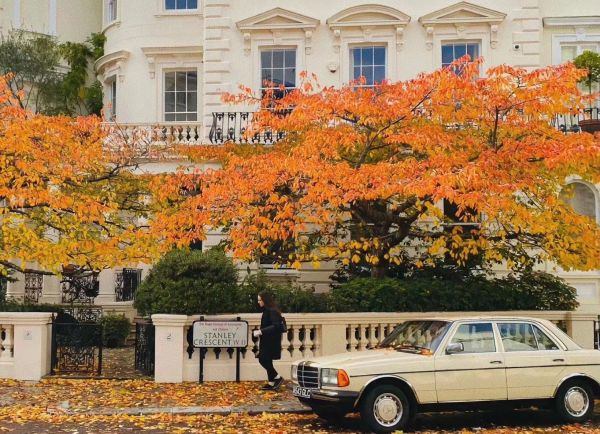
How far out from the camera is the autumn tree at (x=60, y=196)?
14836 millimetres

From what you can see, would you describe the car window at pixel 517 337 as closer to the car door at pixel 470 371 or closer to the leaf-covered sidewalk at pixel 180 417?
the car door at pixel 470 371

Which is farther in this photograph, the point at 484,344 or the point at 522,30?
the point at 522,30

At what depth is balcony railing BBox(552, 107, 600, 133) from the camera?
2097cm

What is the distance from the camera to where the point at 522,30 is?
22547 millimetres

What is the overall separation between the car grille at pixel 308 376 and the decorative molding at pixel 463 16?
14600 mm

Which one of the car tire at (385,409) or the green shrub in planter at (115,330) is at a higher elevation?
the green shrub in planter at (115,330)

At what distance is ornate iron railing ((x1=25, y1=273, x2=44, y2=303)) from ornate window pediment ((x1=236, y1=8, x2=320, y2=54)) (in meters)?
9.49

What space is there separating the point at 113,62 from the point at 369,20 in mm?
8762

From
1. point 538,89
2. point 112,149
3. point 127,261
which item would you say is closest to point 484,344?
point 538,89

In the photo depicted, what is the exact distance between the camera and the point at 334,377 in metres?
10.3

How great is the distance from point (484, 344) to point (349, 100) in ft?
18.6

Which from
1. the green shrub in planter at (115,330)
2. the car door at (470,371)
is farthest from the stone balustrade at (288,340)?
the green shrub in planter at (115,330)

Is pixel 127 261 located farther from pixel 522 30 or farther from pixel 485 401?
pixel 522 30

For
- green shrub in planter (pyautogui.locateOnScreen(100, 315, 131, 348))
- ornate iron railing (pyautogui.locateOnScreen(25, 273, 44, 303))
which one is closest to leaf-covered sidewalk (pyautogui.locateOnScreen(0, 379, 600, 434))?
green shrub in planter (pyautogui.locateOnScreen(100, 315, 131, 348))
